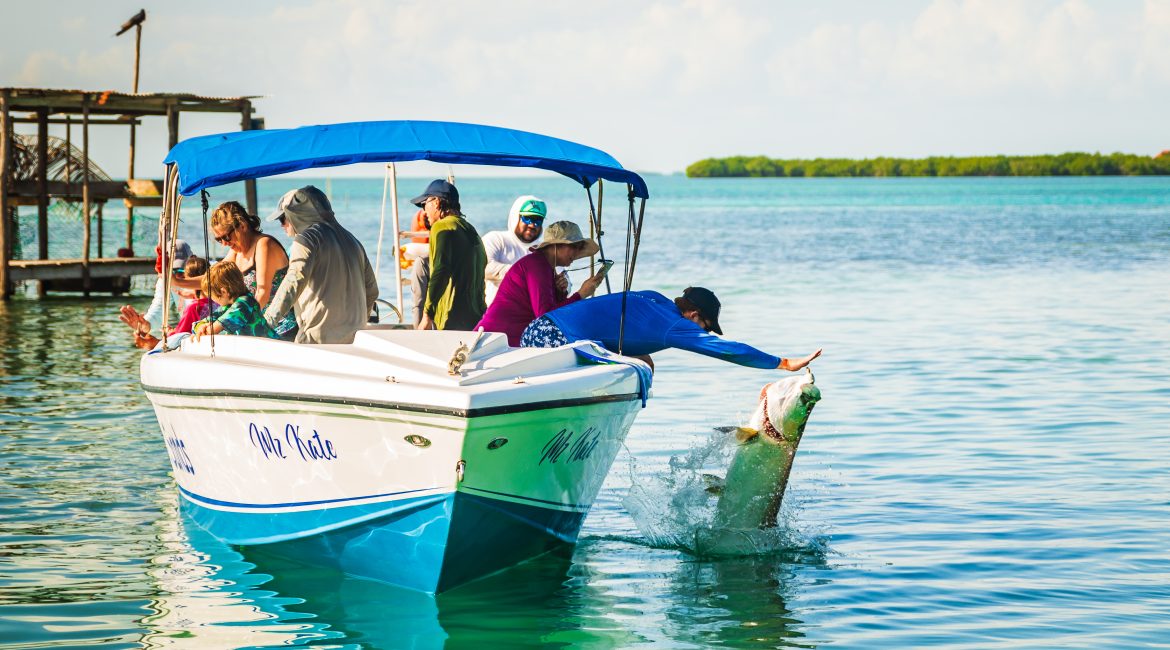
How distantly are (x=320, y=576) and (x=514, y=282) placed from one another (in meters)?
1.95

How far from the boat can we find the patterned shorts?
0.21 meters

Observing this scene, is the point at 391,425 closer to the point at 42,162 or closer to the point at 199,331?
the point at 199,331

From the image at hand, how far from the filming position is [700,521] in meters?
8.77

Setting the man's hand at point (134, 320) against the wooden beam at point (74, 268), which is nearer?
the man's hand at point (134, 320)

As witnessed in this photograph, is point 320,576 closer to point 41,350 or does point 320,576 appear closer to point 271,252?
point 271,252

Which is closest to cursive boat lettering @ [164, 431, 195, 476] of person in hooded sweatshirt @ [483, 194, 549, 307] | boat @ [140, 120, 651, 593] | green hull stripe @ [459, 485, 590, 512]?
boat @ [140, 120, 651, 593]

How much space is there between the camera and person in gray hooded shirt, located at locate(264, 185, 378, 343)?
27.5ft

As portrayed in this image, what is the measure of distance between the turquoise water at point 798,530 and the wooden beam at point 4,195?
17.7 ft

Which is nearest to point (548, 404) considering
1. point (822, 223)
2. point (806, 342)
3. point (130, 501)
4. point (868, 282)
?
point (130, 501)

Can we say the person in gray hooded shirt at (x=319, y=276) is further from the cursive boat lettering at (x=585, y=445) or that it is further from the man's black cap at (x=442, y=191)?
the cursive boat lettering at (x=585, y=445)

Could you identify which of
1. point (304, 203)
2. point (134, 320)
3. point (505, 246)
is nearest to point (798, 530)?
point (304, 203)

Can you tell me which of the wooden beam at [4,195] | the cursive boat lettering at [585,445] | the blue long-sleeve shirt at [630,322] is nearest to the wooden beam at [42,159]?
the wooden beam at [4,195]

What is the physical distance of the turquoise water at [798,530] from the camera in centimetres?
720

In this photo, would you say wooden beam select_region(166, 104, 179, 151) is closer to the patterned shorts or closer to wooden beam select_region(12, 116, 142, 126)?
wooden beam select_region(12, 116, 142, 126)
